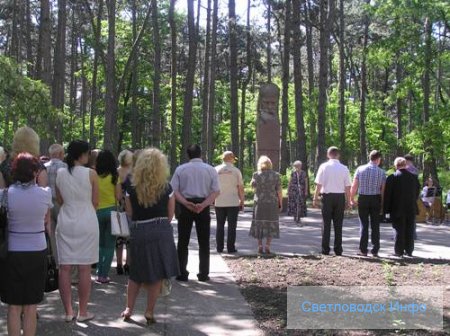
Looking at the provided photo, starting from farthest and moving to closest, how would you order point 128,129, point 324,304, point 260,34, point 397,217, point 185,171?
point 260,34 → point 128,129 → point 397,217 → point 185,171 → point 324,304

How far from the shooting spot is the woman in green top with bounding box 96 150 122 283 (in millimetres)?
7445

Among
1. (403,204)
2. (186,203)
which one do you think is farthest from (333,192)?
(186,203)

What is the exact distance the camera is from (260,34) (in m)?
38.1

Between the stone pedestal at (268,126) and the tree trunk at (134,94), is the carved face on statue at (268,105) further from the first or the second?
→ the tree trunk at (134,94)

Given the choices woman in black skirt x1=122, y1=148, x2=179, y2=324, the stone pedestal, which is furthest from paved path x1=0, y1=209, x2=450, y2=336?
the stone pedestal

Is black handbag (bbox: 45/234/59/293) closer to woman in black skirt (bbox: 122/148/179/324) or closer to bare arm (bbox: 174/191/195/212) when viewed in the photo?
woman in black skirt (bbox: 122/148/179/324)

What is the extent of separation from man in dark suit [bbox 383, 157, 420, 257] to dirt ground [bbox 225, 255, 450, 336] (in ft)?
1.32

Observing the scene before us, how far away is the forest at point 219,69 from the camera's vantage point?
2012 centimetres

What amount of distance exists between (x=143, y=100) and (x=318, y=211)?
60.7 feet

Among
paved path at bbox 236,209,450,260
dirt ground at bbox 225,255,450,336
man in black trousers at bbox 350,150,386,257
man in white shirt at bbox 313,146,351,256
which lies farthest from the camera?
paved path at bbox 236,209,450,260

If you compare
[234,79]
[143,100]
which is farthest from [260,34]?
[234,79]

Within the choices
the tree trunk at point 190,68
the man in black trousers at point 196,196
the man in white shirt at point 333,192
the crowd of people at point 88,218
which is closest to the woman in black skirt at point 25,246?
the crowd of people at point 88,218

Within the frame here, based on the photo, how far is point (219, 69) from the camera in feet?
168

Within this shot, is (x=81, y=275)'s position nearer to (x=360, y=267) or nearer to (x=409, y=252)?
(x=360, y=267)
